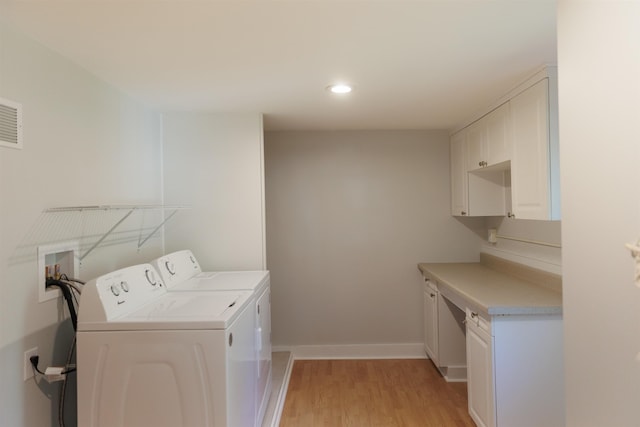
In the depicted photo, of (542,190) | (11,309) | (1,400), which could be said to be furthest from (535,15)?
(1,400)

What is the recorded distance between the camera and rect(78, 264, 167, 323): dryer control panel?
151 cm

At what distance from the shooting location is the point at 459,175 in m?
3.26

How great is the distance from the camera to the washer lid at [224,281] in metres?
2.14

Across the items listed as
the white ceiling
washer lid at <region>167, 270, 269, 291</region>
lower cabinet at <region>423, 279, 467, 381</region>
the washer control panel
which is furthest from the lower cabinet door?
the washer control panel

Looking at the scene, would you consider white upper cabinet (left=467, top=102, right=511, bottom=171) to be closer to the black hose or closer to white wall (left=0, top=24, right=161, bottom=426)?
white wall (left=0, top=24, right=161, bottom=426)

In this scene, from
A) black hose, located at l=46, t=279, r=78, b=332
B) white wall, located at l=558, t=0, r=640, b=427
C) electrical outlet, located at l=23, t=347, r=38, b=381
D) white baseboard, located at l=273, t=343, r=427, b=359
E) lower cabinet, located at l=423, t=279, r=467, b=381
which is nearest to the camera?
white wall, located at l=558, t=0, r=640, b=427

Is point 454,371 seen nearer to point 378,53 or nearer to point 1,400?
point 378,53

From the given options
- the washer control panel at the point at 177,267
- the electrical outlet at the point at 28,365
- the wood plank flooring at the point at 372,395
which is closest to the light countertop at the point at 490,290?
the wood plank flooring at the point at 372,395

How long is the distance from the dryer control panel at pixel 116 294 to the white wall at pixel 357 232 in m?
1.69

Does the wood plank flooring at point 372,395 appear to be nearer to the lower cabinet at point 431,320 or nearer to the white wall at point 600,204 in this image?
the lower cabinet at point 431,320

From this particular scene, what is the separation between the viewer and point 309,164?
3.50 metres

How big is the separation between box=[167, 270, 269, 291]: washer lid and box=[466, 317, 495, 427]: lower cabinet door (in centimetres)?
138

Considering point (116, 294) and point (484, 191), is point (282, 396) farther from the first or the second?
point (484, 191)

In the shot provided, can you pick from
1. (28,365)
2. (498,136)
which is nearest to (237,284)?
(28,365)
